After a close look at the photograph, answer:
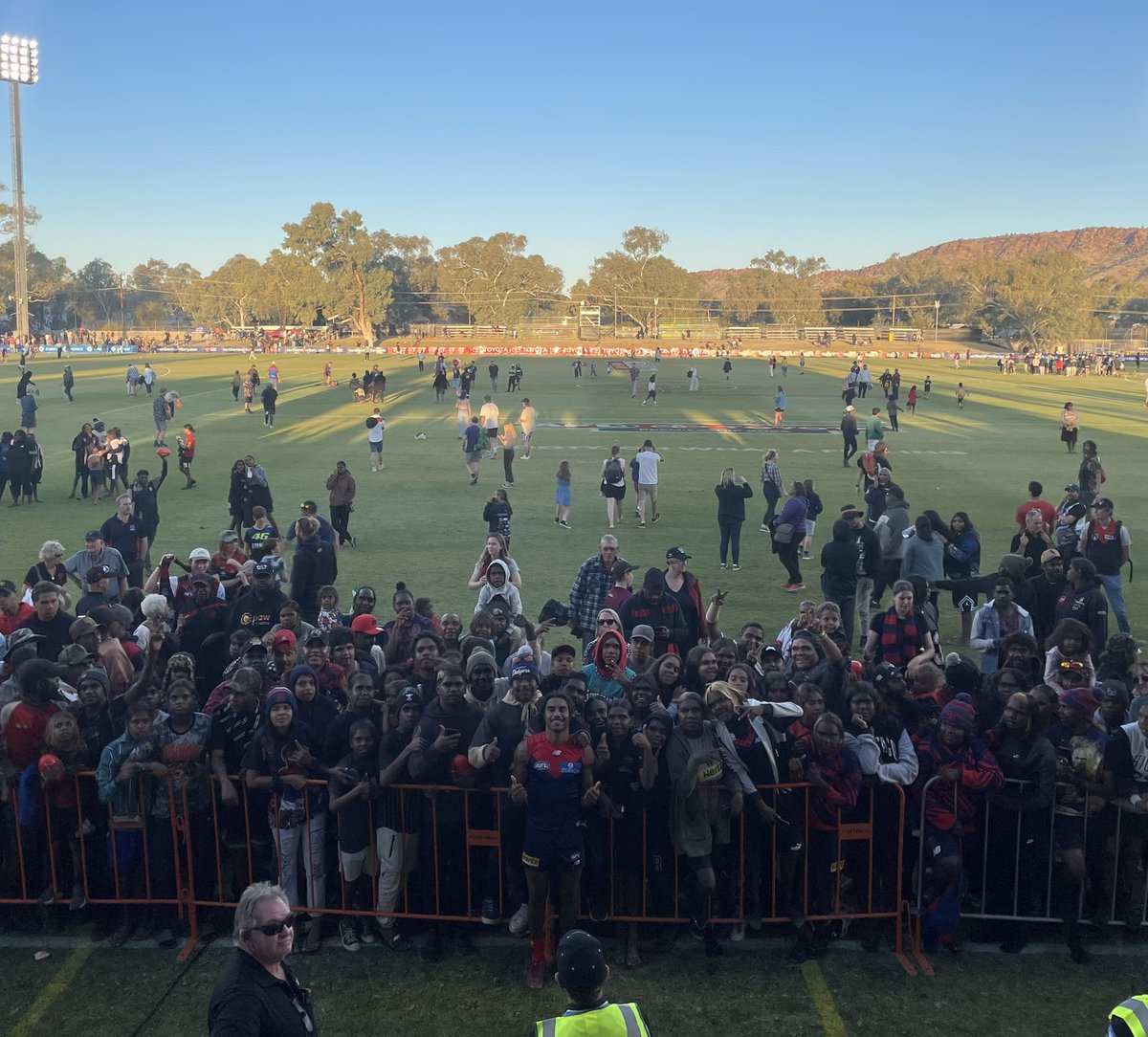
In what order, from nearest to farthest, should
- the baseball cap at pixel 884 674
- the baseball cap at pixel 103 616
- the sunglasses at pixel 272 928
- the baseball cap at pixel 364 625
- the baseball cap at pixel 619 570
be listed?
the sunglasses at pixel 272 928 < the baseball cap at pixel 884 674 < the baseball cap at pixel 103 616 < the baseball cap at pixel 364 625 < the baseball cap at pixel 619 570

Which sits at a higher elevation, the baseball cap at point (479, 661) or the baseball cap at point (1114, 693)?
the baseball cap at point (479, 661)

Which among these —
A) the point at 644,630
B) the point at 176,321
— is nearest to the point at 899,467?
the point at 644,630

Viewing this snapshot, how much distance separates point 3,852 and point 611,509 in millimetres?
12122

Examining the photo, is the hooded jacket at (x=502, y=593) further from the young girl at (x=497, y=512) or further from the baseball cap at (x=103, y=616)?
the young girl at (x=497, y=512)

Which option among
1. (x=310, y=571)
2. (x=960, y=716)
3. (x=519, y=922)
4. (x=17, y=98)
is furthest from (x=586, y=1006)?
(x=17, y=98)

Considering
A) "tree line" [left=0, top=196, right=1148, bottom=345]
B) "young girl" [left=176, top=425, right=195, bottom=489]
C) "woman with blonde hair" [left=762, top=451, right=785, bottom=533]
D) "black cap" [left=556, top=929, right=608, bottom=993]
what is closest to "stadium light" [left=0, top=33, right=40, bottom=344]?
"tree line" [left=0, top=196, right=1148, bottom=345]

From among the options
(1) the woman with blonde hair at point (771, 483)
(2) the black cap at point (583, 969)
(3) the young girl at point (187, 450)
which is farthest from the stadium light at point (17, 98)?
(2) the black cap at point (583, 969)

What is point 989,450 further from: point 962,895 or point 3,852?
point 3,852

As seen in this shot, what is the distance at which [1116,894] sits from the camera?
5996mm

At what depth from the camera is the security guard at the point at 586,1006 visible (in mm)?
3264

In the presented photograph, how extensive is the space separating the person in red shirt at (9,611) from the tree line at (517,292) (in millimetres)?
106032

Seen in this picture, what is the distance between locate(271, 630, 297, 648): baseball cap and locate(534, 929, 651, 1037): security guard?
14.6ft

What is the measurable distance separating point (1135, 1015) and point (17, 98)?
10223 centimetres

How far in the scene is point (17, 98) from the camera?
8594cm
